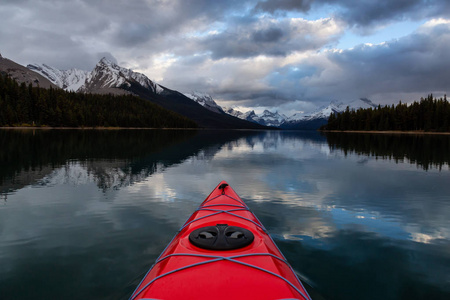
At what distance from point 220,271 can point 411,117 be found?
16524cm

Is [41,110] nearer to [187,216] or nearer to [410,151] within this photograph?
[187,216]

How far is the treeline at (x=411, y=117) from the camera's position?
4906 inches

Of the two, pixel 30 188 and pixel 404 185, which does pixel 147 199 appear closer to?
pixel 30 188

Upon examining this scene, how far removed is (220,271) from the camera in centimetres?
509

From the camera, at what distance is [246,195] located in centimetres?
1702

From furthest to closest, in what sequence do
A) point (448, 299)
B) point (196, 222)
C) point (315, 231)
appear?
point (315, 231) → point (196, 222) → point (448, 299)

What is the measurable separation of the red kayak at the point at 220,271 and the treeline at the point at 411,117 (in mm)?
158047

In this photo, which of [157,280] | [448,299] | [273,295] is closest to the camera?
[273,295]

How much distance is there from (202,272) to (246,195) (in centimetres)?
1211

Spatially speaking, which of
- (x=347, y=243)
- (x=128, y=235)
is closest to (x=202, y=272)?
(x=128, y=235)

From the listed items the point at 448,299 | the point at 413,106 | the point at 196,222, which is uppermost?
the point at 413,106

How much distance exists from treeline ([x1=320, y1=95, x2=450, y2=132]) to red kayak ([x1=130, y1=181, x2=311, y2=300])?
519 ft

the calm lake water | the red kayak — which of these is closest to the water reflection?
the calm lake water

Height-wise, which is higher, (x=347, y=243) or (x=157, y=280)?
(x=157, y=280)
